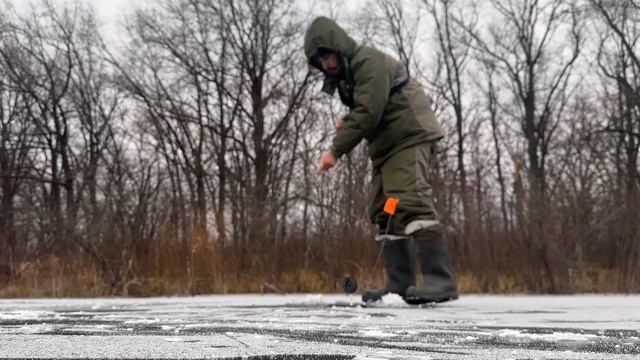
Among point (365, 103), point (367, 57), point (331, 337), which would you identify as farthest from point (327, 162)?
point (331, 337)

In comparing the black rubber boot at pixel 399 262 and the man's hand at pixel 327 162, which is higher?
the man's hand at pixel 327 162

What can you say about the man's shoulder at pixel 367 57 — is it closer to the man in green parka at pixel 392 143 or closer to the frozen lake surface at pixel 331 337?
the man in green parka at pixel 392 143

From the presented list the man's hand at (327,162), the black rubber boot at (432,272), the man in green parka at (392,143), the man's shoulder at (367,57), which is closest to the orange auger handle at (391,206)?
the man in green parka at (392,143)

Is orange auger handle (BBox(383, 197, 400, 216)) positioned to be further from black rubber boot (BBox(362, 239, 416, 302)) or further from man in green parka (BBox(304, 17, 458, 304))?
black rubber boot (BBox(362, 239, 416, 302))

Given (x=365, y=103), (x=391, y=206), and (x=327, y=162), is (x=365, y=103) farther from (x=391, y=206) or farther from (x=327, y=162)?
(x=391, y=206)

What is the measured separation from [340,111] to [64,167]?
32.0ft

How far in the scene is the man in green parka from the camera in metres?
2.85

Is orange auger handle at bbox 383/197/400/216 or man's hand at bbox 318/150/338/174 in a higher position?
man's hand at bbox 318/150/338/174

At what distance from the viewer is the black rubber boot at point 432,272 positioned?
271 cm

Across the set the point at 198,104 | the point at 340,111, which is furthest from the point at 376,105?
the point at 198,104

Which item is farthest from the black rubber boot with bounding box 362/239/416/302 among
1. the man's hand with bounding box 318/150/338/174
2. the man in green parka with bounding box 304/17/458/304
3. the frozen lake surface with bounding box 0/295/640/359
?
the frozen lake surface with bounding box 0/295/640/359

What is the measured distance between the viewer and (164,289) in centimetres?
472

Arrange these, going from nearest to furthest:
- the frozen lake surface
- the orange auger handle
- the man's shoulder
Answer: the frozen lake surface
the orange auger handle
the man's shoulder

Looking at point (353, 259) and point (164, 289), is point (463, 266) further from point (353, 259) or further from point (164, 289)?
point (164, 289)
